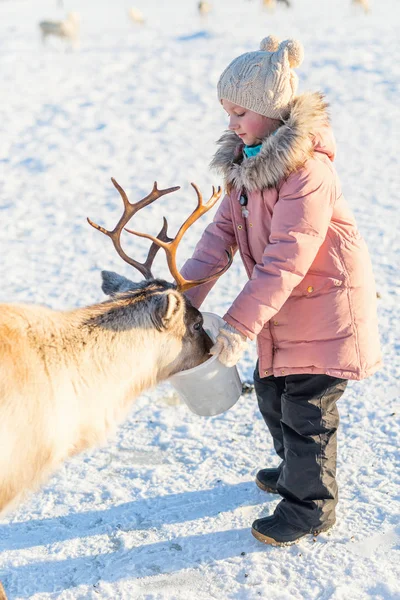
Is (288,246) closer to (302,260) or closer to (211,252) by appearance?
(302,260)

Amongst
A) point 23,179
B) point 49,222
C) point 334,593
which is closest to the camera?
point 334,593

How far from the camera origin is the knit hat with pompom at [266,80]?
2.70 metres

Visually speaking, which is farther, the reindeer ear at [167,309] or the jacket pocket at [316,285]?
the jacket pocket at [316,285]

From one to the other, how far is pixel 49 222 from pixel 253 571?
4.97m

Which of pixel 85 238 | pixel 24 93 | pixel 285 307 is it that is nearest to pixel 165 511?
pixel 285 307

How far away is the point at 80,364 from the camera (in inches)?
100

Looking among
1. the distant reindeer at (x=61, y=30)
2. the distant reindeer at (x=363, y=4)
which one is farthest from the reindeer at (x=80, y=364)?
the distant reindeer at (x=363, y=4)

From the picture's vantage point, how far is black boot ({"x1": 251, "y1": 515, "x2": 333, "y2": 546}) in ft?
9.17

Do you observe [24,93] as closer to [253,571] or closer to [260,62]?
[260,62]

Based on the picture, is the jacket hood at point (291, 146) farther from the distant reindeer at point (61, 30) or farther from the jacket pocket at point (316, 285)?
the distant reindeer at point (61, 30)

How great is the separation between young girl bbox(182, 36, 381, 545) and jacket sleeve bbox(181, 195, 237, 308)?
0.62ft

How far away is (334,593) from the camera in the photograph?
249 cm

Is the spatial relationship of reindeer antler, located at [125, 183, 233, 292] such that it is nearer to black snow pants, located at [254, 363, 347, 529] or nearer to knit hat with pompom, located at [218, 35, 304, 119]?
knit hat with pompom, located at [218, 35, 304, 119]

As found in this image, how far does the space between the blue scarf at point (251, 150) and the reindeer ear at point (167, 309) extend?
0.65 metres
